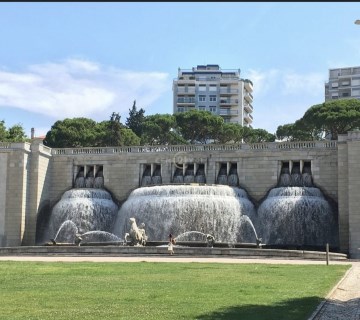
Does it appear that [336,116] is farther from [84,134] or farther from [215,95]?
[215,95]

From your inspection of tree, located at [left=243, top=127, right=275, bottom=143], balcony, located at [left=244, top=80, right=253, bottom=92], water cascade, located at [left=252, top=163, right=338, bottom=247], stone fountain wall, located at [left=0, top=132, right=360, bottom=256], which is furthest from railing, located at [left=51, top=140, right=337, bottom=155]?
balcony, located at [left=244, top=80, right=253, bottom=92]

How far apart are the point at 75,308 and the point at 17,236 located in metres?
38.0

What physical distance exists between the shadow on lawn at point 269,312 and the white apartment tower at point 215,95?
104413mm

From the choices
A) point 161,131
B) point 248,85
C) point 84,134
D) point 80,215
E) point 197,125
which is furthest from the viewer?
point 248,85

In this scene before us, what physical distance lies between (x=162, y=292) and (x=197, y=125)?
228ft

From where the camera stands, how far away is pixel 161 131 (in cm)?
8512

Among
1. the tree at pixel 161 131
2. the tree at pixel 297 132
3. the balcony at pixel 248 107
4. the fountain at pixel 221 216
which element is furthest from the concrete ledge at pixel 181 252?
the balcony at pixel 248 107

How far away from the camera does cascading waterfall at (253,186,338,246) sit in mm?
44969

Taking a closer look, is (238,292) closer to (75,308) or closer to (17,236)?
(75,308)

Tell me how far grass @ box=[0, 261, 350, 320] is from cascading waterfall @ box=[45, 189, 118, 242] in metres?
26.0

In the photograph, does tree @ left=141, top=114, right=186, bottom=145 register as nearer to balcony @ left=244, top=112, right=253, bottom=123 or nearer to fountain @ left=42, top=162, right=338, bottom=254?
fountain @ left=42, top=162, right=338, bottom=254

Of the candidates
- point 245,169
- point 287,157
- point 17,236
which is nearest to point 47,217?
point 17,236

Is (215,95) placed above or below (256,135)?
above

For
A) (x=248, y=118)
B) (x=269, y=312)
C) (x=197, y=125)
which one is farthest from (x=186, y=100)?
(x=269, y=312)
